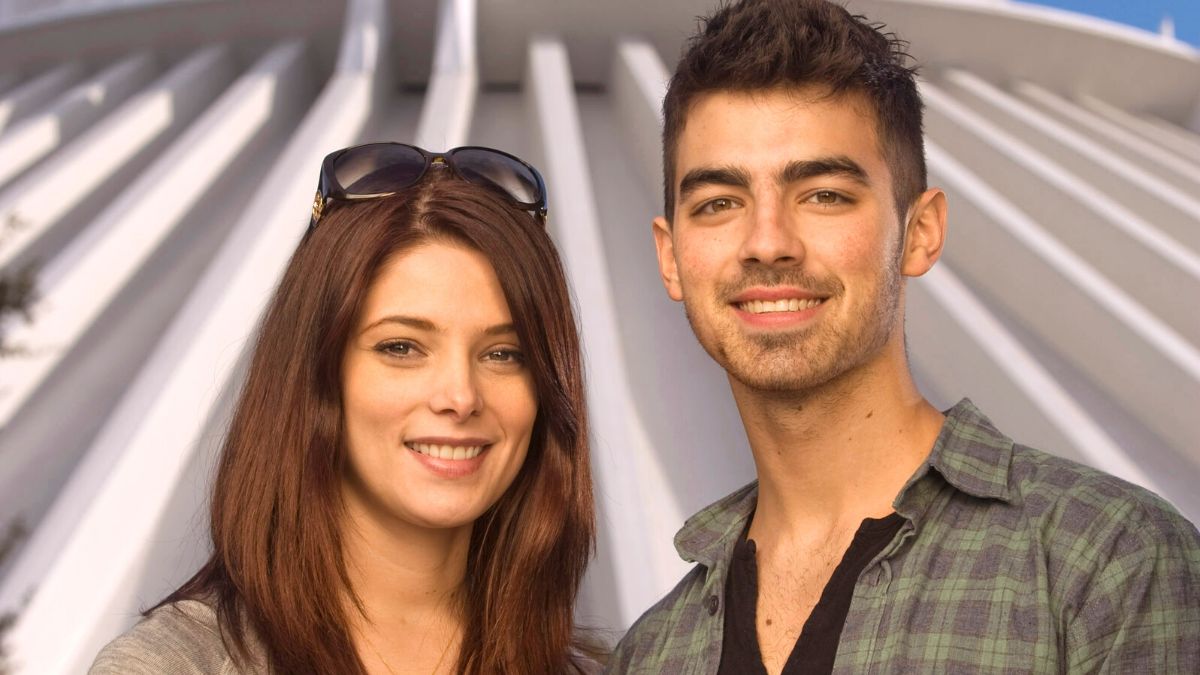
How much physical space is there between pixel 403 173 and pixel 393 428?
73cm

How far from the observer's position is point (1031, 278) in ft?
22.8

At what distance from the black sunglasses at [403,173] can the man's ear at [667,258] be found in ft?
1.16

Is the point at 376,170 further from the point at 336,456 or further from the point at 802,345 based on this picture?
the point at 802,345

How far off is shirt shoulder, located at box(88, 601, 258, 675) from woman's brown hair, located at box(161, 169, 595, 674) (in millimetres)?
35

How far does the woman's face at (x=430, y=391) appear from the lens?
10.6ft

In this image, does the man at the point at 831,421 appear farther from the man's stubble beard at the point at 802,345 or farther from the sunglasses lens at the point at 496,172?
the sunglasses lens at the point at 496,172

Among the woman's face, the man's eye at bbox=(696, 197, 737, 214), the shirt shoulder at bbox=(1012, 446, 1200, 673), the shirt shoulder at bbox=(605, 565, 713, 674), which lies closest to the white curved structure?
the shirt shoulder at bbox=(605, 565, 713, 674)

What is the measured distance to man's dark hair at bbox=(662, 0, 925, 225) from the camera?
10.3 feet

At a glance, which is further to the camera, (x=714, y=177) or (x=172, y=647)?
(x=714, y=177)

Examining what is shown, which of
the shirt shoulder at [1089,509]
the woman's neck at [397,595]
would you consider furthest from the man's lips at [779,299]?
the woman's neck at [397,595]

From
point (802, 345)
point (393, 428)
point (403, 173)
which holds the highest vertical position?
point (403, 173)

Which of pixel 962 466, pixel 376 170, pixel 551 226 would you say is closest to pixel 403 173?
pixel 376 170

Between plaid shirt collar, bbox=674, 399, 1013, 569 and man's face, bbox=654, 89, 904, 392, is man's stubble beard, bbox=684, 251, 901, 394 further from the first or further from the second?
plaid shirt collar, bbox=674, 399, 1013, 569

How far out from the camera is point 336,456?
3342 mm
